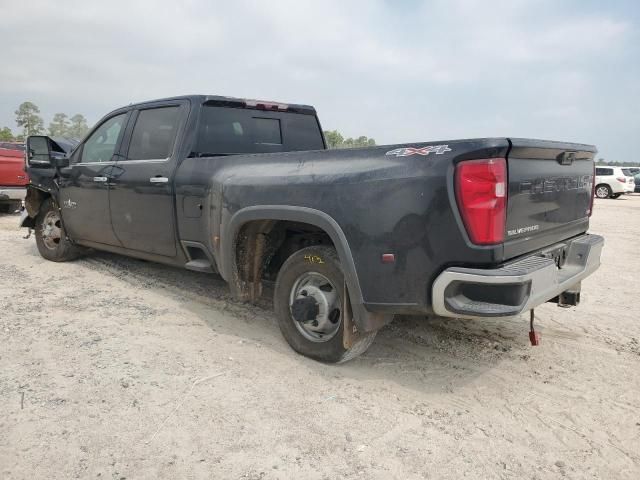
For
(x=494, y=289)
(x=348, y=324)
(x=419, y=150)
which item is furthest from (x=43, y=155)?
(x=494, y=289)

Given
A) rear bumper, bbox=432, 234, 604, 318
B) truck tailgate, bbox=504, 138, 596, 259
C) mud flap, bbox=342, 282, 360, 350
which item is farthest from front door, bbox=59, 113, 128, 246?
truck tailgate, bbox=504, 138, 596, 259

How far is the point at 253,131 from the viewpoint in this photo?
4805mm

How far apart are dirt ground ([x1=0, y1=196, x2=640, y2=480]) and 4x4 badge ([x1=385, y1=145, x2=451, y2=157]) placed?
1416mm

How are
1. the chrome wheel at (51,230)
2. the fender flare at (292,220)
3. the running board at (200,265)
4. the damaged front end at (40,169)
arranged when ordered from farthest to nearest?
the chrome wheel at (51,230) < the damaged front end at (40,169) < the running board at (200,265) < the fender flare at (292,220)

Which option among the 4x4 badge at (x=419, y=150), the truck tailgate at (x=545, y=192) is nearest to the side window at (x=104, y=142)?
the 4x4 badge at (x=419, y=150)

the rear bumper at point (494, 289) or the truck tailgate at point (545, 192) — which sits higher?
the truck tailgate at point (545, 192)

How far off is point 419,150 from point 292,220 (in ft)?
3.13

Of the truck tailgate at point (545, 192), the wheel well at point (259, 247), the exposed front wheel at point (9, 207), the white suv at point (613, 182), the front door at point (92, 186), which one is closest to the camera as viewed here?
the truck tailgate at point (545, 192)

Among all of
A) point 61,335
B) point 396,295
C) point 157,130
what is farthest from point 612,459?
point 157,130

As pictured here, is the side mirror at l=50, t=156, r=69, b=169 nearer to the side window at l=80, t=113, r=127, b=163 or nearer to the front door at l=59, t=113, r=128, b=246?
the front door at l=59, t=113, r=128, b=246

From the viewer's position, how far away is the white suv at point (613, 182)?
22.1m

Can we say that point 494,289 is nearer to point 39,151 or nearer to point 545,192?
point 545,192

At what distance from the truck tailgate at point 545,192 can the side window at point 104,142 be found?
388cm

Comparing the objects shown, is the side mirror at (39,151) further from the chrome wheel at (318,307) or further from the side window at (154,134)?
the chrome wheel at (318,307)
